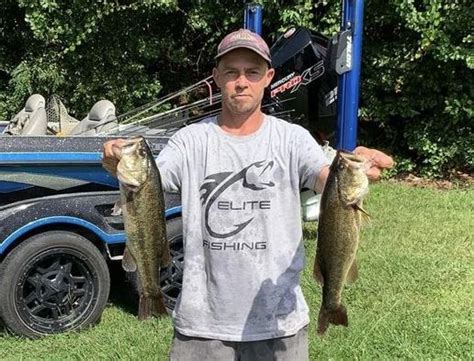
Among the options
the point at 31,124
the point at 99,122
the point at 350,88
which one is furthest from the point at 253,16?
the point at 31,124

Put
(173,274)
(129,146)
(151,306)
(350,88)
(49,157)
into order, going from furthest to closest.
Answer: (350,88), (173,274), (49,157), (151,306), (129,146)

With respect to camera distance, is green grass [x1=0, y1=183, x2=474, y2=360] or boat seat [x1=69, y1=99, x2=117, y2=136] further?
boat seat [x1=69, y1=99, x2=117, y2=136]

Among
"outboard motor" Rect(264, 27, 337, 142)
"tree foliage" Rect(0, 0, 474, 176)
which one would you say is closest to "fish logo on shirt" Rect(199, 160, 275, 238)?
"outboard motor" Rect(264, 27, 337, 142)

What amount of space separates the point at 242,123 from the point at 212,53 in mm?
10411

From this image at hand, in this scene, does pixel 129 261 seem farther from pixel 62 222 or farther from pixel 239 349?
pixel 62 222

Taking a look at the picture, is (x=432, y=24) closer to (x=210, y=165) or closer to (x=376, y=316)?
(x=376, y=316)

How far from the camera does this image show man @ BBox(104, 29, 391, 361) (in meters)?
2.42

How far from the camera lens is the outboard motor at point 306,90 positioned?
612 centimetres

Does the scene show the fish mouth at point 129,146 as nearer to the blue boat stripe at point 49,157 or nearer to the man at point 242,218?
the man at point 242,218

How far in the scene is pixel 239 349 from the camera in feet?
8.15

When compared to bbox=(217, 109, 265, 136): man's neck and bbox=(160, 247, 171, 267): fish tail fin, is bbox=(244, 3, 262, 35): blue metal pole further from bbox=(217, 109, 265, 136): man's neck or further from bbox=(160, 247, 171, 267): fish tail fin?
bbox=(160, 247, 171, 267): fish tail fin

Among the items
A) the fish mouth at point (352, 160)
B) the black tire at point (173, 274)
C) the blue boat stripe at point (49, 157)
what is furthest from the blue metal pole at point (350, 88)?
the fish mouth at point (352, 160)

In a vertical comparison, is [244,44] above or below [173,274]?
above

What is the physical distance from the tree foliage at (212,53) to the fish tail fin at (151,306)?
818cm
